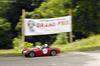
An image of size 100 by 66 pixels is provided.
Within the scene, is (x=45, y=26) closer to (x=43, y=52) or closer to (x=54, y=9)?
(x=43, y=52)

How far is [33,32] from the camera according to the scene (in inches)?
694

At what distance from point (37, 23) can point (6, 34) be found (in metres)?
21.4

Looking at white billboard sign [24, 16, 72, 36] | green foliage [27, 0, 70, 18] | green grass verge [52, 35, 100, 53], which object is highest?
green foliage [27, 0, 70, 18]

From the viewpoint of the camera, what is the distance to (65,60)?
1405cm

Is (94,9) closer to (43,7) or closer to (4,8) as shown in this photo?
(43,7)

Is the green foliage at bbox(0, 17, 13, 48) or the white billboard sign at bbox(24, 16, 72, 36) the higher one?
the white billboard sign at bbox(24, 16, 72, 36)

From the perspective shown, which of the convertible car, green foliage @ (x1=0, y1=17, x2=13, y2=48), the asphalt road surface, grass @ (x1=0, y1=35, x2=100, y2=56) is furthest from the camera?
green foliage @ (x1=0, y1=17, x2=13, y2=48)

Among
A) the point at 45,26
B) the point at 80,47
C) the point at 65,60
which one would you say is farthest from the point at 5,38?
the point at 65,60

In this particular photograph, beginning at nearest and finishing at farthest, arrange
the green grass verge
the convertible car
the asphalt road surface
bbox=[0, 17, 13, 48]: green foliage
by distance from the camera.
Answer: the asphalt road surface
the convertible car
the green grass verge
bbox=[0, 17, 13, 48]: green foliage

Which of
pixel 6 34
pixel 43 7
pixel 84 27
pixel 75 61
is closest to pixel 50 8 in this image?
pixel 43 7

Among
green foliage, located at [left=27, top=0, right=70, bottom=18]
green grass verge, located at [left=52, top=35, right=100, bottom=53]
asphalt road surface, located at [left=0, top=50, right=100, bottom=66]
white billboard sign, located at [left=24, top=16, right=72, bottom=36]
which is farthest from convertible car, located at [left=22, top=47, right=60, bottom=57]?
green foliage, located at [left=27, top=0, right=70, bottom=18]

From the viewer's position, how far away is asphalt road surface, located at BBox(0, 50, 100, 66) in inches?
519

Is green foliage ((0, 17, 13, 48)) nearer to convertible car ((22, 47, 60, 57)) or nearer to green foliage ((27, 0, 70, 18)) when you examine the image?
green foliage ((27, 0, 70, 18))

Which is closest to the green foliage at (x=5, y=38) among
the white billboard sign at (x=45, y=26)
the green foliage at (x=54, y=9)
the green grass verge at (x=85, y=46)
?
the green foliage at (x=54, y=9)
